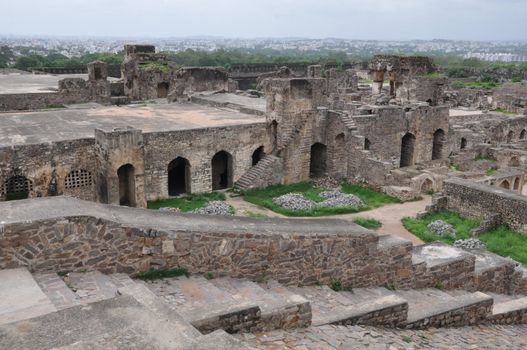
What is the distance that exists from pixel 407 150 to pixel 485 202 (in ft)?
33.5

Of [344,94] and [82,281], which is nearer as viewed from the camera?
[82,281]

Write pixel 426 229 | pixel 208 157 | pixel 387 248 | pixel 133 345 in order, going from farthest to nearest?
pixel 208 157 < pixel 426 229 < pixel 387 248 < pixel 133 345

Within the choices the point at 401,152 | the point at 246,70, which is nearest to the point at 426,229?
the point at 401,152

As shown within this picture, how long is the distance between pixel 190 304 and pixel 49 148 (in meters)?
11.7

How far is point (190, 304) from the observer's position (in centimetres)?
692

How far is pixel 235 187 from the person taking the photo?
20.2 metres

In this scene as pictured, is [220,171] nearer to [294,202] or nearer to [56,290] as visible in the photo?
[294,202]

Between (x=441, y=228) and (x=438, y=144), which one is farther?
(x=438, y=144)

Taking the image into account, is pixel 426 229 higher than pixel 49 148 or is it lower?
lower

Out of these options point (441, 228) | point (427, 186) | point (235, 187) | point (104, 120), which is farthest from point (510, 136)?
point (104, 120)

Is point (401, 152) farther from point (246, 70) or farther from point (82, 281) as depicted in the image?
point (246, 70)

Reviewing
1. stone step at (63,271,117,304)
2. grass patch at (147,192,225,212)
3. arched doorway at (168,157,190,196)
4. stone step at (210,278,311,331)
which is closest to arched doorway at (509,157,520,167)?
grass patch at (147,192,225,212)

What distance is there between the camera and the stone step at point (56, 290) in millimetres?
6086

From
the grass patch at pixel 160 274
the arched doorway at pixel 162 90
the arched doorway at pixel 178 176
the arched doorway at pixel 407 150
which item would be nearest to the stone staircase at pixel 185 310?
the grass patch at pixel 160 274
